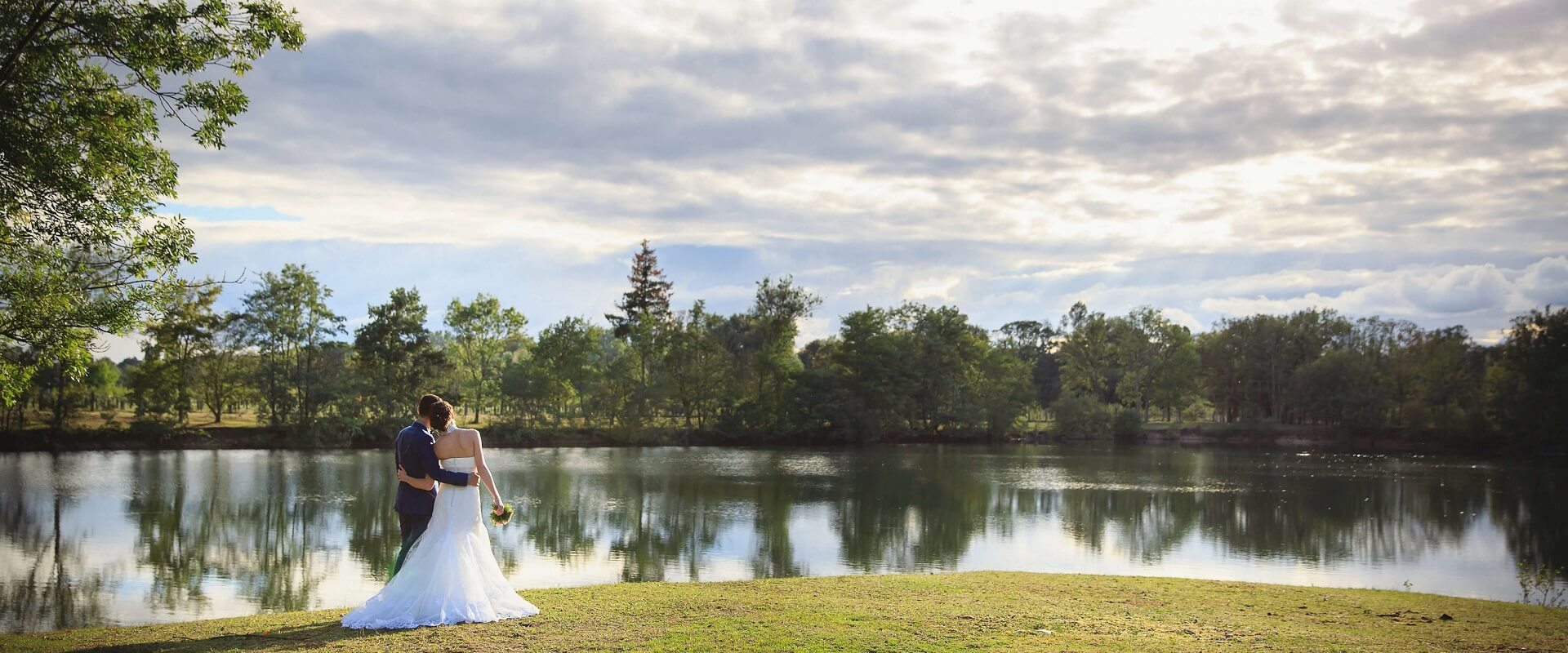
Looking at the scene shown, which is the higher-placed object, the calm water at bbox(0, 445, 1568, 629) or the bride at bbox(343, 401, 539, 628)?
the bride at bbox(343, 401, 539, 628)

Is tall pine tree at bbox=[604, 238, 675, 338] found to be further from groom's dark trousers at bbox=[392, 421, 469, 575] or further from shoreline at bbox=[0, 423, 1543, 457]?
groom's dark trousers at bbox=[392, 421, 469, 575]

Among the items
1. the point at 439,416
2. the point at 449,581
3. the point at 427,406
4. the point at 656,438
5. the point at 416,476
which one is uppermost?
the point at 427,406

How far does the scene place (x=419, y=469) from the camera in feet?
30.7

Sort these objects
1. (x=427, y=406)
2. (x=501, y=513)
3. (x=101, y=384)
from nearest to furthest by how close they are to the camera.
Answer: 1. (x=427, y=406)
2. (x=501, y=513)
3. (x=101, y=384)

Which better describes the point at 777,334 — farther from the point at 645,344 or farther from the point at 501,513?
the point at 501,513

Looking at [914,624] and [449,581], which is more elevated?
[449,581]

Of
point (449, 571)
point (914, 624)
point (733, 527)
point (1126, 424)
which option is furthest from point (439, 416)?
point (1126, 424)

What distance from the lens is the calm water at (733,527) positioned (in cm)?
1639

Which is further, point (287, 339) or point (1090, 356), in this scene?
point (1090, 356)

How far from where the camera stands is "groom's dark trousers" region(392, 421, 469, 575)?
9227 mm

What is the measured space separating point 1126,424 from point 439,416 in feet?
238

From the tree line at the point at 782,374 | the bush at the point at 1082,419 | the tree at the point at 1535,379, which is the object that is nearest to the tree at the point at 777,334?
the tree line at the point at 782,374

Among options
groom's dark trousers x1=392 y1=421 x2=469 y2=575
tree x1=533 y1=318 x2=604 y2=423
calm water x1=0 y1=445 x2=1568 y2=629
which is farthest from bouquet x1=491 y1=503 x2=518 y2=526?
tree x1=533 y1=318 x2=604 y2=423

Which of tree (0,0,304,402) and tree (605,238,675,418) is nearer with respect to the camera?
tree (0,0,304,402)
